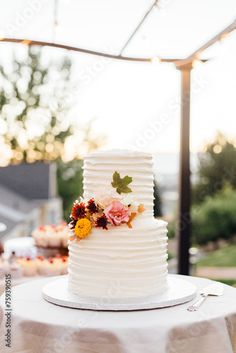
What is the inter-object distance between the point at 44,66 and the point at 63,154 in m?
4.30

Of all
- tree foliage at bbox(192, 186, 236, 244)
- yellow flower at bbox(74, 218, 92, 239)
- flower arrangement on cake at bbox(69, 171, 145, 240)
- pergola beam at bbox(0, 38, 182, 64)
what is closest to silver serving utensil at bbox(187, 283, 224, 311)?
flower arrangement on cake at bbox(69, 171, 145, 240)

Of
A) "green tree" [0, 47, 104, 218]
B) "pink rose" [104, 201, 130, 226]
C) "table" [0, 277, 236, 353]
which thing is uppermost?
"green tree" [0, 47, 104, 218]

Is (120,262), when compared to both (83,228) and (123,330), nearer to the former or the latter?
(83,228)

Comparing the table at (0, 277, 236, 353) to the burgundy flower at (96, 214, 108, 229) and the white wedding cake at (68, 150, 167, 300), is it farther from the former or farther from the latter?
the burgundy flower at (96, 214, 108, 229)

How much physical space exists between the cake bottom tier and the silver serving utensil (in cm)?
20

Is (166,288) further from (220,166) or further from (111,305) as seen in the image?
(220,166)

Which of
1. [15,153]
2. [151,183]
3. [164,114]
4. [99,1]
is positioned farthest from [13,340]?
[15,153]

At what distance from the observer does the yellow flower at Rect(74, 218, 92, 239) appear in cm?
256

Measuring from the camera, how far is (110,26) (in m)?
5.87

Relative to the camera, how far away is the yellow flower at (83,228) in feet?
8.39

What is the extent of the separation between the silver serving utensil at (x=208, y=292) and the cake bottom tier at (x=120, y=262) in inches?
8.1

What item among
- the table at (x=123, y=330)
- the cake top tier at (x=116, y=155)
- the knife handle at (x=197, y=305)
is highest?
the cake top tier at (x=116, y=155)

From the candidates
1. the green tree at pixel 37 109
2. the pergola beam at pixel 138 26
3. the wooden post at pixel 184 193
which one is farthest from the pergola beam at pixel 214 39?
the green tree at pixel 37 109

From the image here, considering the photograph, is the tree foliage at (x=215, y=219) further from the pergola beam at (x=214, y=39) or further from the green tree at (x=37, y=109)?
the pergola beam at (x=214, y=39)
